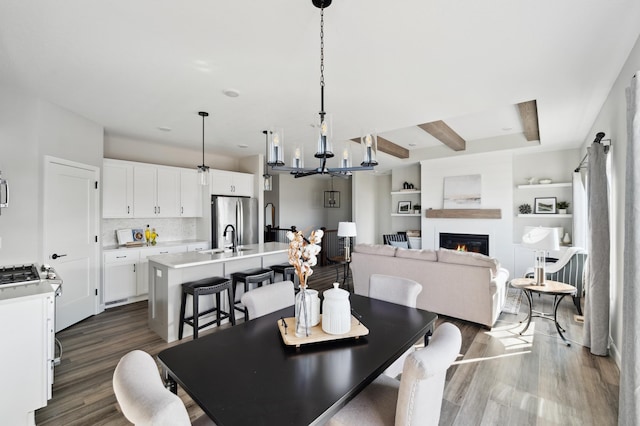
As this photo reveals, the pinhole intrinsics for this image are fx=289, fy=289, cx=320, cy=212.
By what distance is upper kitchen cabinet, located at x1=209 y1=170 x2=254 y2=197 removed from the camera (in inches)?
220

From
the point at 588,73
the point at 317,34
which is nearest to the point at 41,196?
the point at 317,34

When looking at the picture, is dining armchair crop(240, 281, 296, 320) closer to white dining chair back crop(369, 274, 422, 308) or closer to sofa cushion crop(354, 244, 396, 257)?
white dining chair back crop(369, 274, 422, 308)

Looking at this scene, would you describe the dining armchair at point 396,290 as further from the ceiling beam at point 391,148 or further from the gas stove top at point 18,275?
the ceiling beam at point 391,148

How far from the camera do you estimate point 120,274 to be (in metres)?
4.33

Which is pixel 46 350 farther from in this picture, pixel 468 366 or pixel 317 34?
pixel 468 366

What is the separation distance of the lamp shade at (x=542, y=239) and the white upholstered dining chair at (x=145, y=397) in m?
3.93

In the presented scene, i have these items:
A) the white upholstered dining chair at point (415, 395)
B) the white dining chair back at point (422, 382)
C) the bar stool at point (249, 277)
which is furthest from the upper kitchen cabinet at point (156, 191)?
the white dining chair back at point (422, 382)

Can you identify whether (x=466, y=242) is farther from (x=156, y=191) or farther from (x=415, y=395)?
(x=156, y=191)

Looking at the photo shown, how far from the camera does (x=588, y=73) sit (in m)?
2.65

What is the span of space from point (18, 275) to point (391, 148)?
5.82m

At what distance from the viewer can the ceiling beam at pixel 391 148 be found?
5703 mm

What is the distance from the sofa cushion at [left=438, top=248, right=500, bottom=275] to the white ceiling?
1778mm

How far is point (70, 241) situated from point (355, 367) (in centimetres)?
399

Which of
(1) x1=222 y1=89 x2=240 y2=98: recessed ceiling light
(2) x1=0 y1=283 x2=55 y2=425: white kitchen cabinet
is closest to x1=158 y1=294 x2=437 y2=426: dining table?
(2) x1=0 y1=283 x2=55 y2=425: white kitchen cabinet
